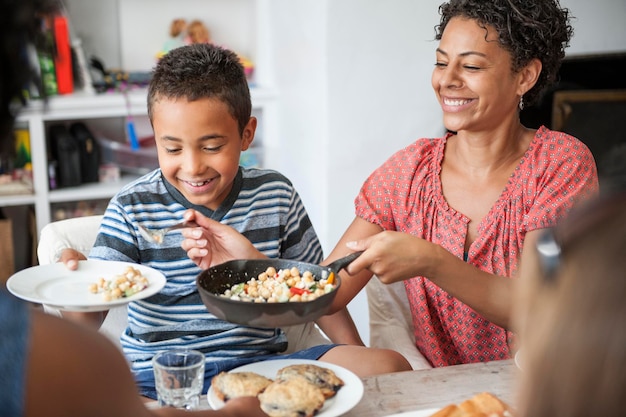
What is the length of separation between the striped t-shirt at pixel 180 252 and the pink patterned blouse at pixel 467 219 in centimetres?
24

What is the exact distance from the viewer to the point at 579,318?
55cm

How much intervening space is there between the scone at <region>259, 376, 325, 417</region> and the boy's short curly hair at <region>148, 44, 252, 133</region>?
2.24ft

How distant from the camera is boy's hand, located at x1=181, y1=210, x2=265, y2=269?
1.52 meters

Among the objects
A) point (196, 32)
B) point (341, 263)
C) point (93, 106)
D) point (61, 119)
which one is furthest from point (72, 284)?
point (196, 32)

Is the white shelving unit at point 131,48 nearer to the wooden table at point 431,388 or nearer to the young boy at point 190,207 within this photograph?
the young boy at point 190,207

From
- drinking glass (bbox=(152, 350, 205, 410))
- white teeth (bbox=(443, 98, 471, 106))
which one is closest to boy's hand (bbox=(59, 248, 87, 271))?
drinking glass (bbox=(152, 350, 205, 410))

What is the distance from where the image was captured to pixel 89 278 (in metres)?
1.43

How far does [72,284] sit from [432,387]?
2.18ft

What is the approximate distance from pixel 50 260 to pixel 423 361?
32.9 inches

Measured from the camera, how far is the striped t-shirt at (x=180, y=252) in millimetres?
1575

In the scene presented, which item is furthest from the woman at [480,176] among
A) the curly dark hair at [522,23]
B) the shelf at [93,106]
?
the shelf at [93,106]

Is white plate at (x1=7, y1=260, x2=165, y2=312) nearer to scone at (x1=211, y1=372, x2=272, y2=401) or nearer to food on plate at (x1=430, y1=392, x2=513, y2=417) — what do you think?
scone at (x1=211, y1=372, x2=272, y2=401)

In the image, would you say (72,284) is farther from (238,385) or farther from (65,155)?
(65,155)

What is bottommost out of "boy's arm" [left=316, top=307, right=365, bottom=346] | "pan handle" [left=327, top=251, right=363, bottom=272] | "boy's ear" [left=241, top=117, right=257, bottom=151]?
"boy's arm" [left=316, top=307, right=365, bottom=346]
